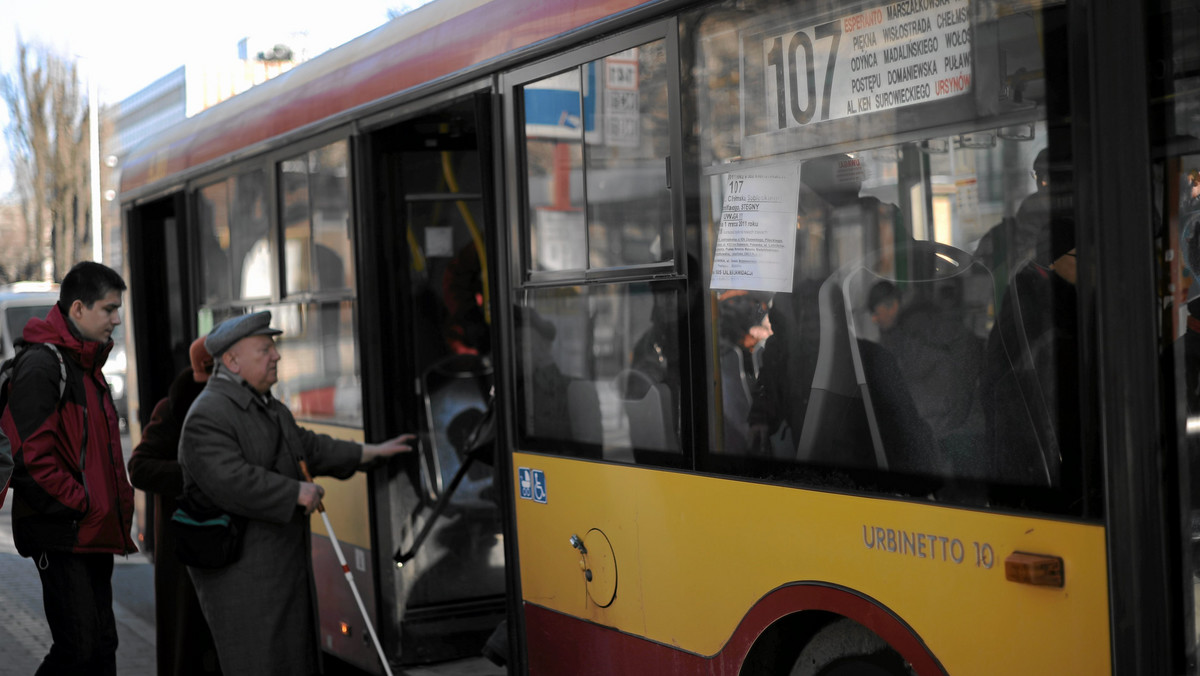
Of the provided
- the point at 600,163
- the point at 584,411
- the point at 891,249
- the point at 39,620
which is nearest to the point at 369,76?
the point at 600,163

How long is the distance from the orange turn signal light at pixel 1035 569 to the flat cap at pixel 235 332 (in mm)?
2875

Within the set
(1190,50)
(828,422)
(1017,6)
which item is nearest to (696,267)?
(828,422)

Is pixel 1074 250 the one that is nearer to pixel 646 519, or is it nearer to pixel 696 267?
pixel 696 267

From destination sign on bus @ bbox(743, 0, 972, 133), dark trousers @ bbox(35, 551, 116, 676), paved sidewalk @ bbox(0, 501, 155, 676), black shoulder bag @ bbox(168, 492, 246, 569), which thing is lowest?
paved sidewalk @ bbox(0, 501, 155, 676)

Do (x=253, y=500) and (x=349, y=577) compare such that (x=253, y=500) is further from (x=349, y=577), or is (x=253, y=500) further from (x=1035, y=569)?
(x=1035, y=569)

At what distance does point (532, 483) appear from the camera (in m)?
4.34

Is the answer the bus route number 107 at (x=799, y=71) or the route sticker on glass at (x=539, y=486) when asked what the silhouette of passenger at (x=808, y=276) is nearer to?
the bus route number 107 at (x=799, y=71)

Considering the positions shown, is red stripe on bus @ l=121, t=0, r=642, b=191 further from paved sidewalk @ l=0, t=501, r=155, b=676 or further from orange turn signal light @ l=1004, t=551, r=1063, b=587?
paved sidewalk @ l=0, t=501, r=155, b=676

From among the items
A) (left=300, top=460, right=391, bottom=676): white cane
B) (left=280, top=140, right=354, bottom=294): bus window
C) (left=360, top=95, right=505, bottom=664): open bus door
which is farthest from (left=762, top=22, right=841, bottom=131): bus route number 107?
(left=280, top=140, right=354, bottom=294): bus window

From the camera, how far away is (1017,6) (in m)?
2.68

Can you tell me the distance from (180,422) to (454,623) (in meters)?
1.55

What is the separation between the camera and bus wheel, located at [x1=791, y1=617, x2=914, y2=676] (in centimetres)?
309

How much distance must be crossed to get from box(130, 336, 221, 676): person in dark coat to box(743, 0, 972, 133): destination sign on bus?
9.00 ft

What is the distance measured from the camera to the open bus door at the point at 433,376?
553cm
